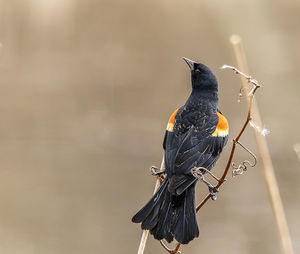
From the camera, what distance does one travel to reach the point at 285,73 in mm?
4867

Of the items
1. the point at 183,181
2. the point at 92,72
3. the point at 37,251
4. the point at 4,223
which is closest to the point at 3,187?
the point at 4,223

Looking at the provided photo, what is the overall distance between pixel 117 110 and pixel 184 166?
254cm

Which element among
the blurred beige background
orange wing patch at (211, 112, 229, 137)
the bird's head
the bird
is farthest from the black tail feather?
the blurred beige background

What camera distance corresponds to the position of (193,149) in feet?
8.39

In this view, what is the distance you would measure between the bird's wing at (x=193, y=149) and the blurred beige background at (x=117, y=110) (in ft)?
5.34

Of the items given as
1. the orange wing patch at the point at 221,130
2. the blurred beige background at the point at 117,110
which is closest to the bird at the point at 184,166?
the orange wing patch at the point at 221,130

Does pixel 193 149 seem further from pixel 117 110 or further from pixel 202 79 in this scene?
pixel 117 110

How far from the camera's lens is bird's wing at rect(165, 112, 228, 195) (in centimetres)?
245

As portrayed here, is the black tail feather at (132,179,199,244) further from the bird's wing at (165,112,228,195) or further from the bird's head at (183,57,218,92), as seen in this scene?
the bird's head at (183,57,218,92)

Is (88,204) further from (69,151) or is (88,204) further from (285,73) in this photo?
Result: (285,73)

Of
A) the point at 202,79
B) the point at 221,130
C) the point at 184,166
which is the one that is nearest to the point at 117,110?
the point at 202,79

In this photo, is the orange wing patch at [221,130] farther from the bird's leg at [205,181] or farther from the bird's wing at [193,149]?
the bird's leg at [205,181]

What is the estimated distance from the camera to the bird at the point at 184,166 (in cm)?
232

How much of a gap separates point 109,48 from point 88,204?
145cm
